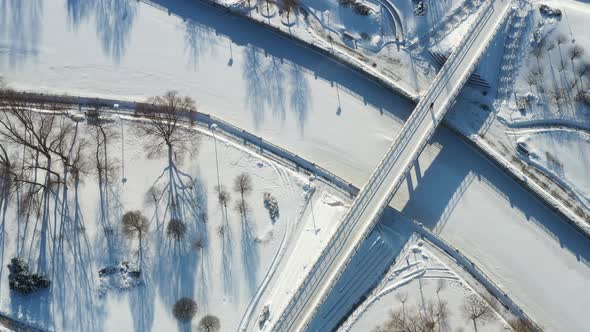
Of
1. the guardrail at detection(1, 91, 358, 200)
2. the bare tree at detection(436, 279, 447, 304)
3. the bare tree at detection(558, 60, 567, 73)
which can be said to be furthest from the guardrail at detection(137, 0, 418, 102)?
the bare tree at detection(436, 279, 447, 304)

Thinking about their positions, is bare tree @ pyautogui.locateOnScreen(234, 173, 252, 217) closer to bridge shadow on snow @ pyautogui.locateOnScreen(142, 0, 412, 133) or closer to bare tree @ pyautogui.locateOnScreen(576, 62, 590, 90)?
bridge shadow on snow @ pyautogui.locateOnScreen(142, 0, 412, 133)

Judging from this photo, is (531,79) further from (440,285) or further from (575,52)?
(440,285)

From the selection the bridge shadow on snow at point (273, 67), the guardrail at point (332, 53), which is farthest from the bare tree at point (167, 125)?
the guardrail at point (332, 53)

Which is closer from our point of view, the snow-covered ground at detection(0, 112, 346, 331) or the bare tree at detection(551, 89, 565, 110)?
the snow-covered ground at detection(0, 112, 346, 331)

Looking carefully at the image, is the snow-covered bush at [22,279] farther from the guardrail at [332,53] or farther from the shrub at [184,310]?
the guardrail at [332,53]

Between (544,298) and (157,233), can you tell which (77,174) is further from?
(544,298)

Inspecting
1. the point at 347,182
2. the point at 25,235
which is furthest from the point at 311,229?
the point at 25,235
